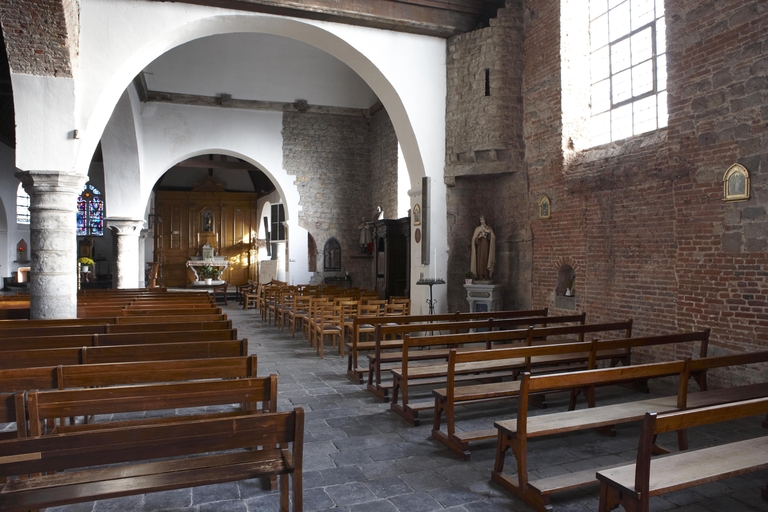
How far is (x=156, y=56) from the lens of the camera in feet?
27.8

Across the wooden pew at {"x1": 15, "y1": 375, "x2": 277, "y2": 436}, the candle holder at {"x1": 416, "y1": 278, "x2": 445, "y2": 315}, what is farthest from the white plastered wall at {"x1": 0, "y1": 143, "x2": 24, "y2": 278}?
the wooden pew at {"x1": 15, "y1": 375, "x2": 277, "y2": 436}

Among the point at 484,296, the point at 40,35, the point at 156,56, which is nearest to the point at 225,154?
the point at 156,56

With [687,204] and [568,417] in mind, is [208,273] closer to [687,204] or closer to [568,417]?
[687,204]

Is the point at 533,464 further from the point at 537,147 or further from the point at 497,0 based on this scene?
the point at 497,0

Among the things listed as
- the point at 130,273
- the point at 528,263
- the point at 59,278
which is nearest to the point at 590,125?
the point at 528,263

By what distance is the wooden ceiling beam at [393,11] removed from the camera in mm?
8602

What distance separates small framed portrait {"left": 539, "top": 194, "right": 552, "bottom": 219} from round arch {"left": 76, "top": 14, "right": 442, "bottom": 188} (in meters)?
2.22

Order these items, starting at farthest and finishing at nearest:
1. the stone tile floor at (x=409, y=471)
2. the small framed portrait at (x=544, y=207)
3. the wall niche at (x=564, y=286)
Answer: the small framed portrait at (x=544, y=207), the wall niche at (x=564, y=286), the stone tile floor at (x=409, y=471)

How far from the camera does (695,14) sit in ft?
19.5

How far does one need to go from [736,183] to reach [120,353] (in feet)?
19.2

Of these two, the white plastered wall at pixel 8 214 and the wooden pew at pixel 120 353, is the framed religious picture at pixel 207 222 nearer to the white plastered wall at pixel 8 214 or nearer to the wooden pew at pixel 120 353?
the white plastered wall at pixel 8 214

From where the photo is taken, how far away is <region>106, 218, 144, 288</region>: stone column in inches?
517

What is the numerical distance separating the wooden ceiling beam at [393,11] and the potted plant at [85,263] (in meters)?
14.7

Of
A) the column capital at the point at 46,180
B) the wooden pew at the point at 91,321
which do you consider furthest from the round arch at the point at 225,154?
the wooden pew at the point at 91,321
